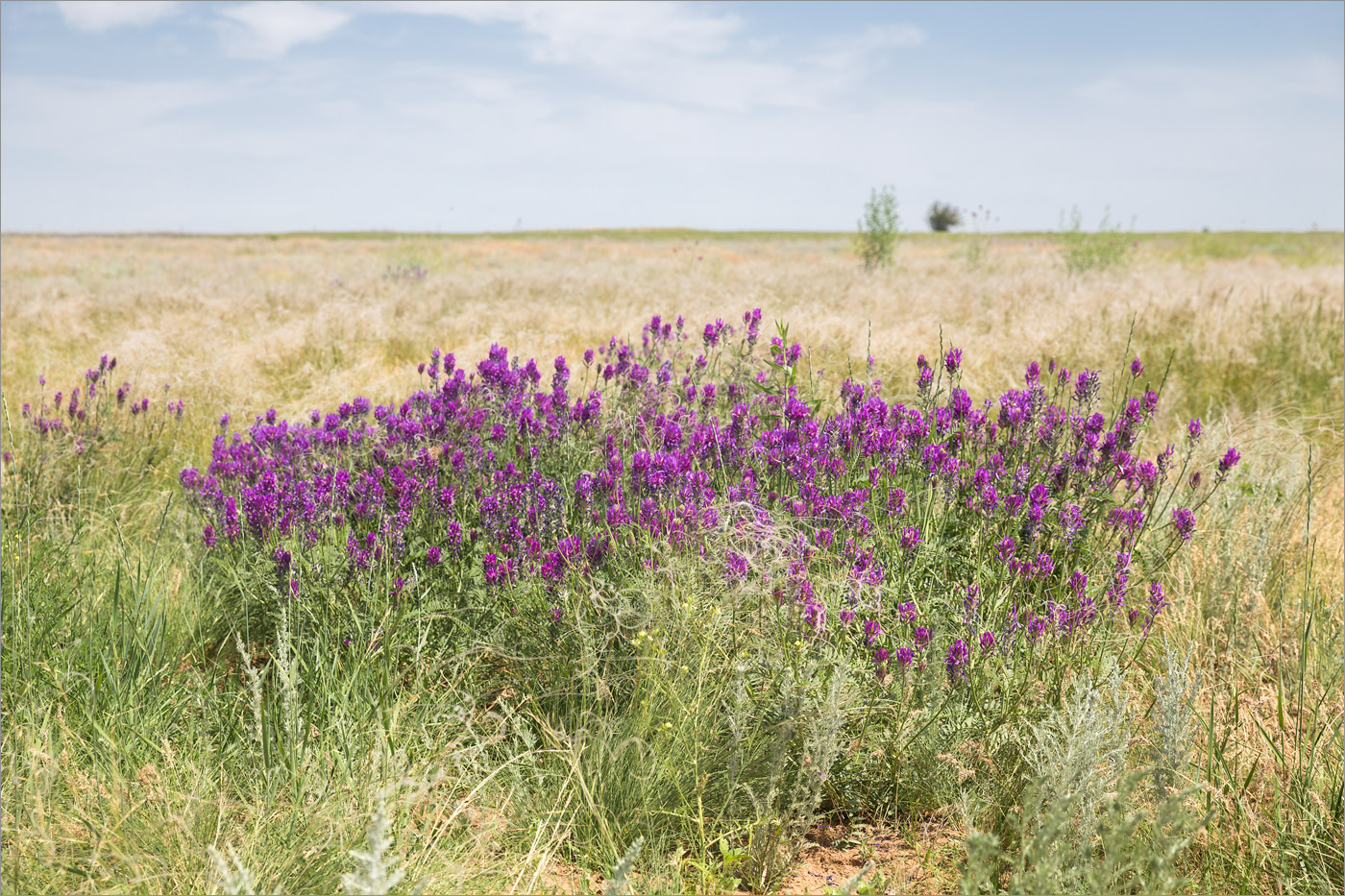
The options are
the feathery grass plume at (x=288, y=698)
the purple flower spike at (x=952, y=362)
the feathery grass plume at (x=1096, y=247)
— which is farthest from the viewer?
the feathery grass plume at (x=1096, y=247)

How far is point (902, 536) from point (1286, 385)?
18.3 feet

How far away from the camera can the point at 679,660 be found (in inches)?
91.8

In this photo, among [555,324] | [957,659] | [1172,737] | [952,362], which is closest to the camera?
[1172,737]

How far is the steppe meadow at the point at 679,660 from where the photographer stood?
193 cm

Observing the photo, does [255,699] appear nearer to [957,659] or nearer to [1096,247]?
[957,659]

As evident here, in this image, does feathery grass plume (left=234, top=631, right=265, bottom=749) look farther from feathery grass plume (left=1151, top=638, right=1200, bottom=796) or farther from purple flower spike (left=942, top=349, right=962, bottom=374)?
purple flower spike (left=942, top=349, right=962, bottom=374)

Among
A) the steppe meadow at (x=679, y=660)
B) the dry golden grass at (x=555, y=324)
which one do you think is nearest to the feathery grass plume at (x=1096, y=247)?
the dry golden grass at (x=555, y=324)

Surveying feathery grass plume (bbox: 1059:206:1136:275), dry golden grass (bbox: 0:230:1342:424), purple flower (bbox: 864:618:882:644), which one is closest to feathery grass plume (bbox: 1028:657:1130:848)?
purple flower (bbox: 864:618:882:644)

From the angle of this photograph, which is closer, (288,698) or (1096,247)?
(288,698)

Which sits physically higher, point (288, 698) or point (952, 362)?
point (952, 362)

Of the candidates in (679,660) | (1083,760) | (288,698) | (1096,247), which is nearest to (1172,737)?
(1083,760)

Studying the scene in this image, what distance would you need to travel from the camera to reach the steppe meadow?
1926mm

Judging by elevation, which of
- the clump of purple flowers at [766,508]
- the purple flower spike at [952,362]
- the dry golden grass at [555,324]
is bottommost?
the clump of purple flowers at [766,508]

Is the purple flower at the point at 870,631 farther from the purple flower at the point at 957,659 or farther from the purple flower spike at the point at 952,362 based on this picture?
the purple flower spike at the point at 952,362
